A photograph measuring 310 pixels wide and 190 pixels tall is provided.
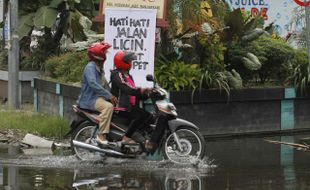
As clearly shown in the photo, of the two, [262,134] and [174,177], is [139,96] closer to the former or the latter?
[174,177]

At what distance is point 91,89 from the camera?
945 centimetres

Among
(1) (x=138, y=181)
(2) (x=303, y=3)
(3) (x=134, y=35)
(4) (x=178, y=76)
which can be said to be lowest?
(1) (x=138, y=181)

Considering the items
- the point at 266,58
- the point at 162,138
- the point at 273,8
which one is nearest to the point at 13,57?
the point at 266,58

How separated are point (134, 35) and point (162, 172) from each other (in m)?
3.40

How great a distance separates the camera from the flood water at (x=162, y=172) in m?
8.00

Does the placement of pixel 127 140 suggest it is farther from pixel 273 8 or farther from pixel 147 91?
pixel 273 8

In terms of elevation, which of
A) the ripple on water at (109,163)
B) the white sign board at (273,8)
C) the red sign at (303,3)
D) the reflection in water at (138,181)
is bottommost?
the reflection in water at (138,181)

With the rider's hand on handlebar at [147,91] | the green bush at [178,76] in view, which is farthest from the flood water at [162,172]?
the green bush at [178,76]

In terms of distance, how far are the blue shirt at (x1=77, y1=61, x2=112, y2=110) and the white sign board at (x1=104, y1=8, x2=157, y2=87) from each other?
5.73ft

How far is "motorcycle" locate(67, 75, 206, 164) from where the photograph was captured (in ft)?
30.3

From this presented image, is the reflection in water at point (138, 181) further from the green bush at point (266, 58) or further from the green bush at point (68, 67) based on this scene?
the green bush at point (68, 67)

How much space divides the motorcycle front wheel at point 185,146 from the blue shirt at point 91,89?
1172 millimetres

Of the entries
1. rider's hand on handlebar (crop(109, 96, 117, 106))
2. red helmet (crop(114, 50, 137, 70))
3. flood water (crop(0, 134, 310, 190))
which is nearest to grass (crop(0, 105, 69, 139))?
flood water (crop(0, 134, 310, 190))

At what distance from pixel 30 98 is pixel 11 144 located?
20.1 feet
